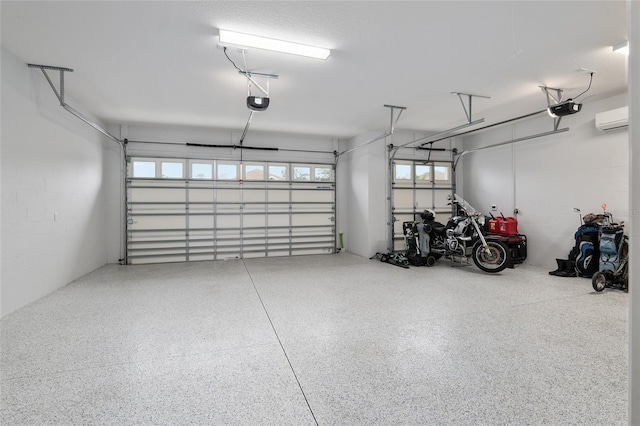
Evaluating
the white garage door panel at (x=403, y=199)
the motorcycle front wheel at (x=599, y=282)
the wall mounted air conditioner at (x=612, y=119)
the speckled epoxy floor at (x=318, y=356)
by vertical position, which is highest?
the wall mounted air conditioner at (x=612, y=119)

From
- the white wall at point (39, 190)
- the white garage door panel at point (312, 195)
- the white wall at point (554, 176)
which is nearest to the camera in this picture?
the white wall at point (39, 190)

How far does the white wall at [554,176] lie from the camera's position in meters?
5.10

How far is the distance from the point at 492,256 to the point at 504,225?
118 cm

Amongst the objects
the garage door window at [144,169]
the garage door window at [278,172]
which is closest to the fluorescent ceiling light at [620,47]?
the garage door window at [278,172]

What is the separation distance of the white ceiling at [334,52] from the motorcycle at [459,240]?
6.79 feet

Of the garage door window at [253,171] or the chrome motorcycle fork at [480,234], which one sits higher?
the garage door window at [253,171]

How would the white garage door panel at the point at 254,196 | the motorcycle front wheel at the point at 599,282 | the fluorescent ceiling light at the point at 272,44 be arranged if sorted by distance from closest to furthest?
the fluorescent ceiling light at the point at 272,44 → the motorcycle front wheel at the point at 599,282 → the white garage door panel at the point at 254,196

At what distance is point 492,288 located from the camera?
4.47m

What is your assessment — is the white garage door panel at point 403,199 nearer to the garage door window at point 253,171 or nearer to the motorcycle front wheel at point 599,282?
the garage door window at point 253,171

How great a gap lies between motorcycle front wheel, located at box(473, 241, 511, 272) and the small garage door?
1.96 m

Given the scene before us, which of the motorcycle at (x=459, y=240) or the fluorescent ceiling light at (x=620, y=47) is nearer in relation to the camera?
the fluorescent ceiling light at (x=620, y=47)

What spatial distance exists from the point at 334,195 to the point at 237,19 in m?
5.49

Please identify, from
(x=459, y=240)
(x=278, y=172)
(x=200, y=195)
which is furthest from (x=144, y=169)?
(x=459, y=240)

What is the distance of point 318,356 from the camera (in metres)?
2.50
